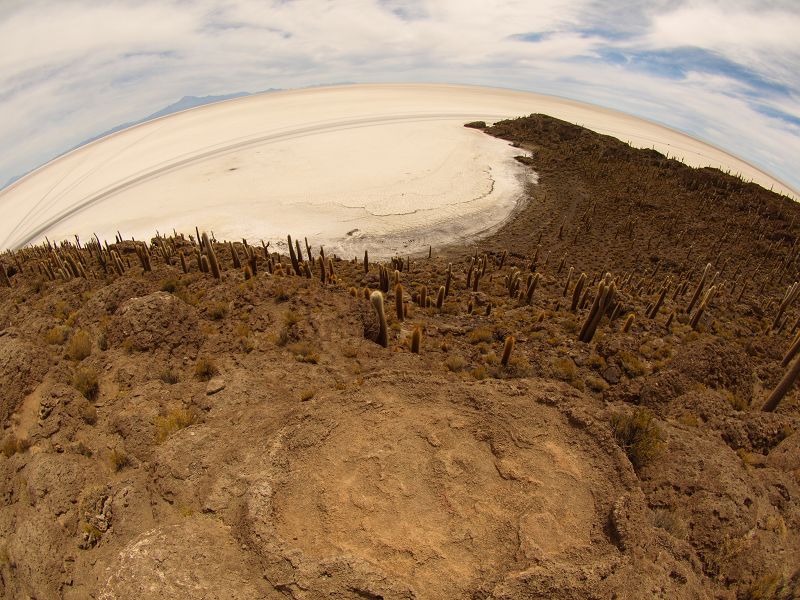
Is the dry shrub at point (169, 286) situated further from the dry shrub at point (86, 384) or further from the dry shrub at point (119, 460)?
the dry shrub at point (119, 460)

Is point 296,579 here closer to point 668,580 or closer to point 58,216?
point 668,580

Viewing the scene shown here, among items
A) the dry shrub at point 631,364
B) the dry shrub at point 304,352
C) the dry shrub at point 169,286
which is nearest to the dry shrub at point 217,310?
the dry shrub at point 304,352

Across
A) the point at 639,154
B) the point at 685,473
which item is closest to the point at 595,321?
the point at 685,473

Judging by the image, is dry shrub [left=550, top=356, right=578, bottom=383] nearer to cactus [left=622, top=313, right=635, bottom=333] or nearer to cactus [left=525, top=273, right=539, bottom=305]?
cactus [left=622, top=313, right=635, bottom=333]

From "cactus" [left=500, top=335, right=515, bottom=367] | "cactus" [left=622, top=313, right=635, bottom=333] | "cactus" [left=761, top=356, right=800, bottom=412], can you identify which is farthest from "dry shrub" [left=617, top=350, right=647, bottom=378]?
"cactus" [left=500, top=335, right=515, bottom=367]

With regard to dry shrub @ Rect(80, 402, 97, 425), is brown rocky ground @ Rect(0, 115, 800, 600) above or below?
above

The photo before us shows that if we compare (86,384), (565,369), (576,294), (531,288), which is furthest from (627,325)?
(86,384)
